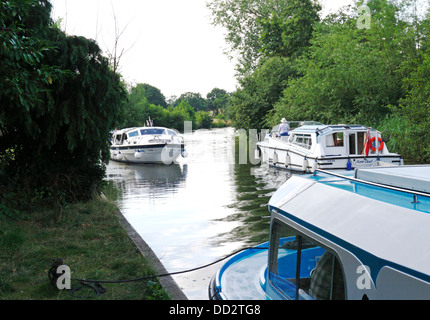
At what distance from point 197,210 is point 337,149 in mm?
8712

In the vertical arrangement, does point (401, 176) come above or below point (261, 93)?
below

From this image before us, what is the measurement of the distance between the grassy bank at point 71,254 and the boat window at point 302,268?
5.75 feet

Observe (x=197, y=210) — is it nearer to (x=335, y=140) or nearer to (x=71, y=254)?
(x=71, y=254)

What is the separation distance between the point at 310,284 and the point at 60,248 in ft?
18.2

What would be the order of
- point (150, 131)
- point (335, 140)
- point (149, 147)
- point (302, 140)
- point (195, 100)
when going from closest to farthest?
point (335, 140) < point (302, 140) < point (149, 147) < point (150, 131) < point (195, 100)

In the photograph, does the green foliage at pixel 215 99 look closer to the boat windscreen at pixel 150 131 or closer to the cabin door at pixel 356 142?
the boat windscreen at pixel 150 131

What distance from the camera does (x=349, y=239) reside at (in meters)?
3.22

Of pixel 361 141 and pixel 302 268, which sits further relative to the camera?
pixel 361 141

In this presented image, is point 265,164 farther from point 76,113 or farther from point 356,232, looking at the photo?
point 356,232

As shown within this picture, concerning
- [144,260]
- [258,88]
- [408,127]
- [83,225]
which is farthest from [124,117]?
[258,88]

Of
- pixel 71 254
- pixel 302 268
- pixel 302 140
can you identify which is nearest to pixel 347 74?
pixel 302 140

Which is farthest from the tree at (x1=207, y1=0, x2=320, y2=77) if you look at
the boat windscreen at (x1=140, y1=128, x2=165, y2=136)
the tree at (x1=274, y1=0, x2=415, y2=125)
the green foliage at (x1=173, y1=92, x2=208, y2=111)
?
the green foliage at (x1=173, y1=92, x2=208, y2=111)

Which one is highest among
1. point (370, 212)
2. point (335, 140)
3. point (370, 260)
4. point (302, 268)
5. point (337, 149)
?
point (335, 140)
